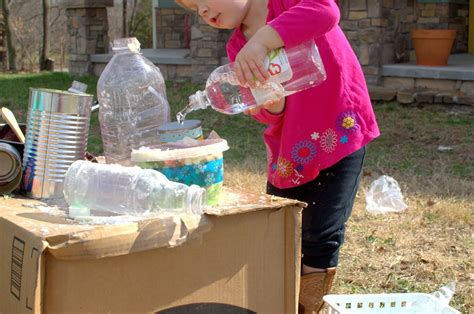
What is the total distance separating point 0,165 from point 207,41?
869 cm

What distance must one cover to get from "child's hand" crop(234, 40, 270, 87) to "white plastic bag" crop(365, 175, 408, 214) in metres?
2.93

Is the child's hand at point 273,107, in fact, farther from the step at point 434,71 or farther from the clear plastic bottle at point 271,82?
the step at point 434,71

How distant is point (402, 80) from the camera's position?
884 centimetres

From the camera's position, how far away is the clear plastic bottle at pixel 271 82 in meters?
2.01

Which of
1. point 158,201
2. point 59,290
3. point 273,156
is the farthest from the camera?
point 273,156

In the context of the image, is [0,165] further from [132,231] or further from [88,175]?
[132,231]

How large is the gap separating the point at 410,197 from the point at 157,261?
11.7 feet

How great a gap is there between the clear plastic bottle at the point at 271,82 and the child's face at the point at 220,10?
0.14 meters

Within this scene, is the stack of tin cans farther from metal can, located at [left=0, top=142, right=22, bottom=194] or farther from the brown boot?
the brown boot

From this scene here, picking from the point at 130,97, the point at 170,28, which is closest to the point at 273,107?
the point at 130,97

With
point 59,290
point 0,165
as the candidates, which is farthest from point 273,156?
point 59,290

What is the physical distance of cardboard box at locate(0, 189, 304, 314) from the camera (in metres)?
1.63

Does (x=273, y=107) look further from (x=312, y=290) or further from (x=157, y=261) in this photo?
(x=157, y=261)

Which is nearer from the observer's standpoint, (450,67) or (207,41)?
(450,67)
